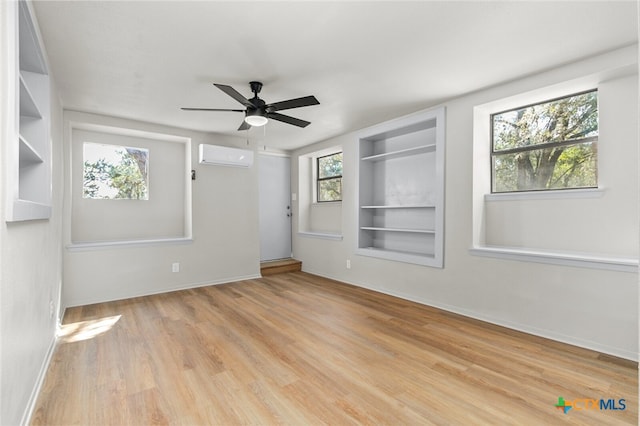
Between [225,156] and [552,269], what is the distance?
421cm

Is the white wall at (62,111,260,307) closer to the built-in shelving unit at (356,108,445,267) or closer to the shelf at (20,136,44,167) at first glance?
the shelf at (20,136,44,167)

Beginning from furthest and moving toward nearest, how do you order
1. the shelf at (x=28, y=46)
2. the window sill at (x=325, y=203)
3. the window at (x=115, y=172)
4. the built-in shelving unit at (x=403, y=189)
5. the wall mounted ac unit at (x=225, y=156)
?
the window sill at (x=325, y=203) < the wall mounted ac unit at (x=225, y=156) < the window at (x=115, y=172) < the built-in shelving unit at (x=403, y=189) < the shelf at (x=28, y=46)

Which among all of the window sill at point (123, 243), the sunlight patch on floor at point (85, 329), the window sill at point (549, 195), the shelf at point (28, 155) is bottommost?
the sunlight patch on floor at point (85, 329)

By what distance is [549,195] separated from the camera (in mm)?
2799

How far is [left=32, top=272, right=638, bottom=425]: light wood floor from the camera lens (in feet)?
5.50

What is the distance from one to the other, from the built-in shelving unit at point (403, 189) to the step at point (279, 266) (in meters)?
1.58

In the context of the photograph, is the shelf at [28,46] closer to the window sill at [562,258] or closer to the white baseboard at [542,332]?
the window sill at [562,258]

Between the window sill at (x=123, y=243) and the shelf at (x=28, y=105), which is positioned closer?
the shelf at (x=28, y=105)

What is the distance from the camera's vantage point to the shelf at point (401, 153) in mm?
3822

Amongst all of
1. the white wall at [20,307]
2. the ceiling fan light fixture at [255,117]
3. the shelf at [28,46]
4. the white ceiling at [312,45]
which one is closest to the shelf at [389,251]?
the white ceiling at [312,45]

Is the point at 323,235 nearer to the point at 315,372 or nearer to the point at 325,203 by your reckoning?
the point at 325,203

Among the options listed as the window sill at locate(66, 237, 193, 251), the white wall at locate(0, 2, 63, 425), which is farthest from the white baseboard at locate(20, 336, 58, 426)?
the window sill at locate(66, 237, 193, 251)

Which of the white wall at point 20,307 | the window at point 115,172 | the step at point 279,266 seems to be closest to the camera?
the white wall at point 20,307

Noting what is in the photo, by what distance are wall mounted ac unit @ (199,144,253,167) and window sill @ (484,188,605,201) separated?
11.2ft
